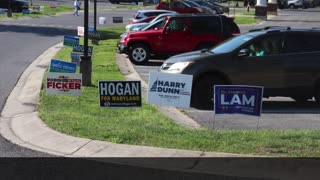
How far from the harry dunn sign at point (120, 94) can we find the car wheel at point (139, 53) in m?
11.0

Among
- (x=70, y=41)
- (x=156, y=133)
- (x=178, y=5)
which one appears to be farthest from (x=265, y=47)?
(x=178, y=5)

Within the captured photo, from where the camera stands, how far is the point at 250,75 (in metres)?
11.7

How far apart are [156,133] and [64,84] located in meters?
2.51

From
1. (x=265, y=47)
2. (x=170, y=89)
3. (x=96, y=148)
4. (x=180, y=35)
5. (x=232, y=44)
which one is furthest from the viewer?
(x=180, y=35)

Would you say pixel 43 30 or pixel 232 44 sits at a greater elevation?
pixel 232 44

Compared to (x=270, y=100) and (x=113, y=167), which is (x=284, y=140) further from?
(x=270, y=100)

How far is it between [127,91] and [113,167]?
84.6 inches

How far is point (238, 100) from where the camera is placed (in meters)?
8.13

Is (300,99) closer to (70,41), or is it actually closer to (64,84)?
(64,84)

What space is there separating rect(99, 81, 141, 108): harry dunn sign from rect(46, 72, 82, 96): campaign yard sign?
3.99 feet

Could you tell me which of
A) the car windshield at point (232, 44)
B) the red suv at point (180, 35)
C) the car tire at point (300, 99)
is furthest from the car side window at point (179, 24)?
the car tire at point (300, 99)

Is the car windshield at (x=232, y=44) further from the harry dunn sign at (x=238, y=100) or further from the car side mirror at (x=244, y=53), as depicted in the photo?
the harry dunn sign at (x=238, y=100)

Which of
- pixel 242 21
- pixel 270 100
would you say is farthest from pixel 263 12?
pixel 270 100

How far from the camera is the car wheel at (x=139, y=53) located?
19.6m
